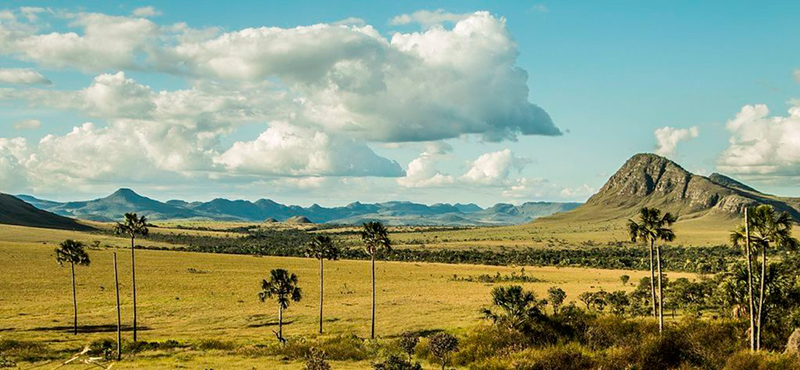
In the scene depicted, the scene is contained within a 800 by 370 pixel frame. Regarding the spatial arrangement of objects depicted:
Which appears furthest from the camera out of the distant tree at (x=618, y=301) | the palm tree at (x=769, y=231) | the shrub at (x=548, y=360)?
the distant tree at (x=618, y=301)

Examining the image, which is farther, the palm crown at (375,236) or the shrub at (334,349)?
the palm crown at (375,236)

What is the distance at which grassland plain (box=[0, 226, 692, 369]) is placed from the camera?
194 feet

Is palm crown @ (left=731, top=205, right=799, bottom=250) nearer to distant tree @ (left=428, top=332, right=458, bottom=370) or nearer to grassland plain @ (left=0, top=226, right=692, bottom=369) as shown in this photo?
distant tree @ (left=428, top=332, right=458, bottom=370)

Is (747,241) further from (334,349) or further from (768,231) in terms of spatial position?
(334,349)

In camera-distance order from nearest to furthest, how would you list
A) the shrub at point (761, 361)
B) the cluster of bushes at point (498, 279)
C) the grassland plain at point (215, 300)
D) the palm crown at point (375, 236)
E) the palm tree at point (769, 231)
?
the shrub at point (761, 361), the palm tree at point (769, 231), the grassland plain at point (215, 300), the palm crown at point (375, 236), the cluster of bushes at point (498, 279)

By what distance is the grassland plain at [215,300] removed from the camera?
194 ft

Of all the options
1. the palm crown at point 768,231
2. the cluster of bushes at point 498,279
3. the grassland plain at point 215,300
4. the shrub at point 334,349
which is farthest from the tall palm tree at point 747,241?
the cluster of bushes at point 498,279

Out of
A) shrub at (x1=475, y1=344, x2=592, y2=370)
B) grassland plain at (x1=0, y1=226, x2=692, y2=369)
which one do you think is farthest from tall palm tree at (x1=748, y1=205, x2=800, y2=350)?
grassland plain at (x1=0, y1=226, x2=692, y2=369)

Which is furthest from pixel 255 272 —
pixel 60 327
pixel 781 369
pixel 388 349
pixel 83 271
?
pixel 781 369

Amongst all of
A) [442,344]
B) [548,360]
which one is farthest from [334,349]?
[548,360]

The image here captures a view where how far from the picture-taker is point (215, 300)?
281 ft

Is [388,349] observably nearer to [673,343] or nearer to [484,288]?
[673,343]

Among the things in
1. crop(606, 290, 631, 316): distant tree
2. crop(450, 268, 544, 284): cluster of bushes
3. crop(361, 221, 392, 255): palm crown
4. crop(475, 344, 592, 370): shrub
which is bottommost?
crop(450, 268, 544, 284): cluster of bushes

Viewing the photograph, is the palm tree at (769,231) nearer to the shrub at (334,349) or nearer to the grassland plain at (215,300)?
the grassland plain at (215,300)
